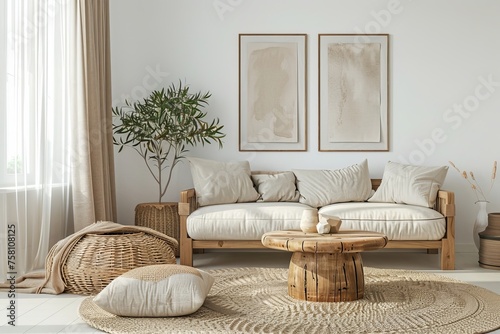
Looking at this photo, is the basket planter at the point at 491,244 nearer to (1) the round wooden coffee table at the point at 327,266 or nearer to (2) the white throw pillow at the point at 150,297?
(1) the round wooden coffee table at the point at 327,266

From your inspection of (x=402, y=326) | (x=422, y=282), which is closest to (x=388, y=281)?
(x=422, y=282)

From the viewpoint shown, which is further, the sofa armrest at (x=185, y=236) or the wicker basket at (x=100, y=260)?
the sofa armrest at (x=185, y=236)

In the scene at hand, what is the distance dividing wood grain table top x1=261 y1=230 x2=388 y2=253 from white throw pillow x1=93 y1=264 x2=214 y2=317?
0.58 metres

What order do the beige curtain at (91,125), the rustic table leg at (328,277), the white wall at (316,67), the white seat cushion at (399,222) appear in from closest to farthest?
the rustic table leg at (328,277)
the white seat cushion at (399,222)
the beige curtain at (91,125)
the white wall at (316,67)

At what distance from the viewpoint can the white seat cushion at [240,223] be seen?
4910mm

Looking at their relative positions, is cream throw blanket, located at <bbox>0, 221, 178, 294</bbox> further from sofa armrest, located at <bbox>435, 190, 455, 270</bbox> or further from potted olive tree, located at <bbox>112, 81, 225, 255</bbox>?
sofa armrest, located at <bbox>435, 190, 455, 270</bbox>

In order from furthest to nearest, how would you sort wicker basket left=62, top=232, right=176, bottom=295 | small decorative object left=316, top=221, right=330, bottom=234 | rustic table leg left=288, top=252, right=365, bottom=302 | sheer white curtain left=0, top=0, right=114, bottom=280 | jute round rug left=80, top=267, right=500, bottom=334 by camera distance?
sheer white curtain left=0, top=0, right=114, bottom=280 < wicker basket left=62, top=232, right=176, bottom=295 < small decorative object left=316, top=221, right=330, bottom=234 < rustic table leg left=288, top=252, right=365, bottom=302 < jute round rug left=80, top=267, right=500, bottom=334

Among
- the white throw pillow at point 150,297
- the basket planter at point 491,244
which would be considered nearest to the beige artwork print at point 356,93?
the basket planter at point 491,244

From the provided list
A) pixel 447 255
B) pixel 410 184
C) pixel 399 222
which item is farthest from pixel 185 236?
pixel 447 255

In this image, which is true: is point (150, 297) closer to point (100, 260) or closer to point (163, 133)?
point (100, 260)

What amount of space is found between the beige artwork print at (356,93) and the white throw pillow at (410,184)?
0.56 meters

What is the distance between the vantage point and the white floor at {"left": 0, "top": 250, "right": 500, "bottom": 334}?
3225 mm

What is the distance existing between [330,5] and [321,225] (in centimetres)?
300

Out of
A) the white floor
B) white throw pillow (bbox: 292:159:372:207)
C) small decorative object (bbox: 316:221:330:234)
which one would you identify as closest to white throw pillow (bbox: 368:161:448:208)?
white throw pillow (bbox: 292:159:372:207)
